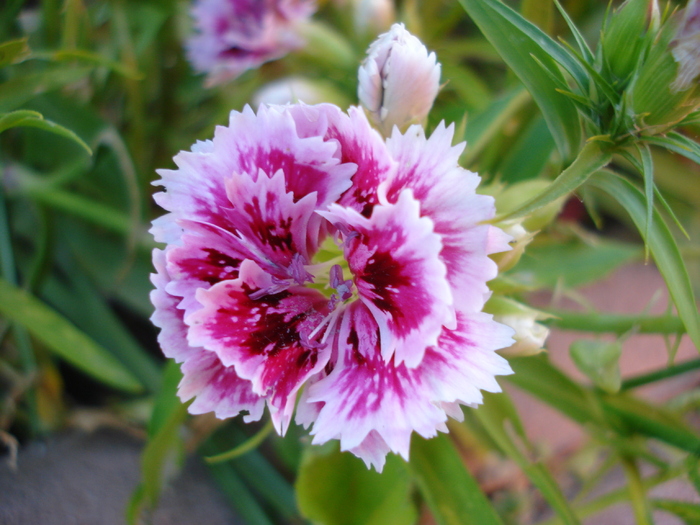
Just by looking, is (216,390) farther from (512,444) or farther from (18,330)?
(18,330)

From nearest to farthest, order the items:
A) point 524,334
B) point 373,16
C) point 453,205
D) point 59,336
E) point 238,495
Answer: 1. point 453,205
2. point 524,334
3. point 59,336
4. point 238,495
5. point 373,16

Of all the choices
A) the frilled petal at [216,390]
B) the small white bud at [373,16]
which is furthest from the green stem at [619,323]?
the small white bud at [373,16]

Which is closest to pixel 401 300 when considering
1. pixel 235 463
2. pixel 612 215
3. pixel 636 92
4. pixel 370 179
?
pixel 370 179

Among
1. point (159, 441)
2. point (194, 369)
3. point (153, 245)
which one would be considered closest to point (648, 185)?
point (194, 369)

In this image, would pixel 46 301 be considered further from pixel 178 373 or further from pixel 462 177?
pixel 462 177

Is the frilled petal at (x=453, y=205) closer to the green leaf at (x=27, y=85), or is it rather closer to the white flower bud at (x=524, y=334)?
the white flower bud at (x=524, y=334)

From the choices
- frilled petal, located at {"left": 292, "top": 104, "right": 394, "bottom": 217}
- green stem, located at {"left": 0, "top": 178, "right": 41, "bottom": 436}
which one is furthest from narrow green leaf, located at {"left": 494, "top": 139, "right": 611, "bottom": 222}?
green stem, located at {"left": 0, "top": 178, "right": 41, "bottom": 436}
